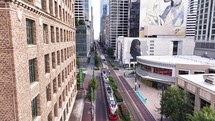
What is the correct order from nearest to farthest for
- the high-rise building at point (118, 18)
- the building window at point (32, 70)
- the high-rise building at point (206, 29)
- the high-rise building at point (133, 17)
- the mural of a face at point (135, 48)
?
the building window at point (32, 70), the high-rise building at point (206, 29), the mural of a face at point (135, 48), the high-rise building at point (133, 17), the high-rise building at point (118, 18)

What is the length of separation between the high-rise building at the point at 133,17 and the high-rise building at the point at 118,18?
606cm

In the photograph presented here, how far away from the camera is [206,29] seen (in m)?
74.8

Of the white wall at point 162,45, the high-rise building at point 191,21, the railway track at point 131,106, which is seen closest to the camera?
the railway track at point 131,106

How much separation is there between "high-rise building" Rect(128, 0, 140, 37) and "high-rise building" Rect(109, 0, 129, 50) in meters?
6.06

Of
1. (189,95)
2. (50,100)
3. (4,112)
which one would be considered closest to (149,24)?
(189,95)

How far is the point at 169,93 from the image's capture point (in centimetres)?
3278

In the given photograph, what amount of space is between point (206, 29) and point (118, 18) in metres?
89.4

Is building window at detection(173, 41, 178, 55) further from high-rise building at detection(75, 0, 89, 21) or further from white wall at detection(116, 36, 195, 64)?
high-rise building at detection(75, 0, 89, 21)

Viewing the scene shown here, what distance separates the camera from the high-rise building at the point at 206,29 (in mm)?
71000

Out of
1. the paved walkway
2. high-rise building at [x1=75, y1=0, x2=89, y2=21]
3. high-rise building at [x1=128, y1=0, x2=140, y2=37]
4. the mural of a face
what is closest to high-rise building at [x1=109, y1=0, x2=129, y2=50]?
high-rise building at [x1=128, y1=0, x2=140, y2=37]

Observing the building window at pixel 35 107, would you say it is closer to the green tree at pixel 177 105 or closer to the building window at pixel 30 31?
the building window at pixel 30 31

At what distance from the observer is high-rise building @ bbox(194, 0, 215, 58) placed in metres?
71.0

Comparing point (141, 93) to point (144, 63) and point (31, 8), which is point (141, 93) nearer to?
point (144, 63)

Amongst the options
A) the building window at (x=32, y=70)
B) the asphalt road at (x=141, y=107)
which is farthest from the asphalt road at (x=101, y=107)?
the building window at (x=32, y=70)
